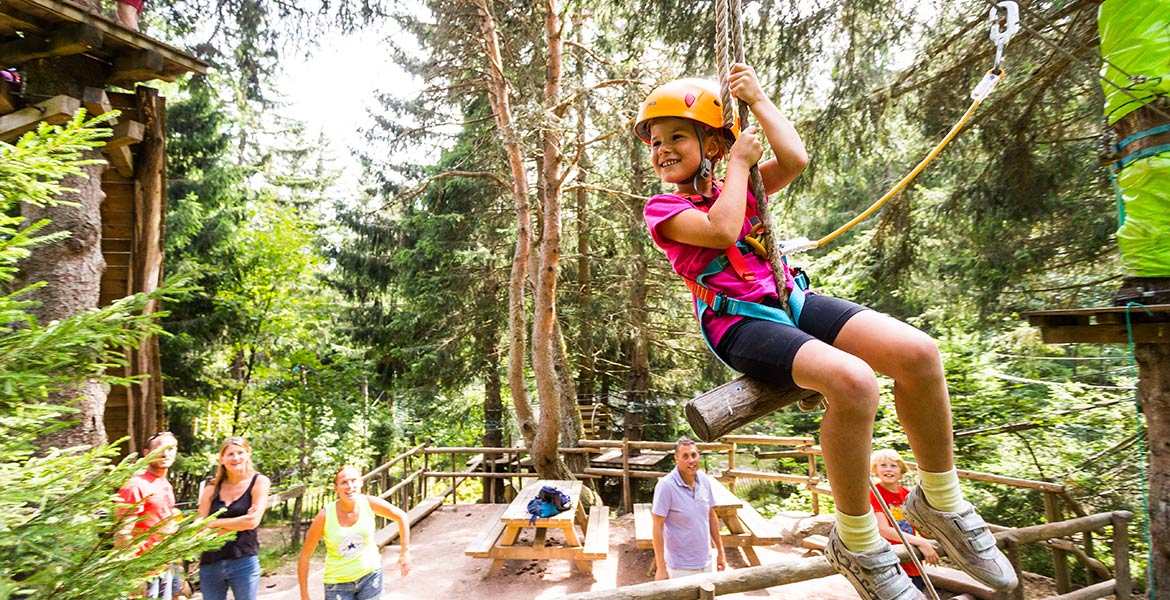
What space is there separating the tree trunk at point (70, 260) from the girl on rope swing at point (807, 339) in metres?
3.97

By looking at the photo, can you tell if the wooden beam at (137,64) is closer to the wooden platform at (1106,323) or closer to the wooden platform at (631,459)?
the wooden platform at (1106,323)

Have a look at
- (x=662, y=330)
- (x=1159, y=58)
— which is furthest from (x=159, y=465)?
(x=662, y=330)

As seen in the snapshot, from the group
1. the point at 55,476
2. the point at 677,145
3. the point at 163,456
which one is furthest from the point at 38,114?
the point at 677,145

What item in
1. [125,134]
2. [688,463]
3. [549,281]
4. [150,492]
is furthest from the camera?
[549,281]

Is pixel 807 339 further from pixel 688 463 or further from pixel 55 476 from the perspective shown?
pixel 688 463

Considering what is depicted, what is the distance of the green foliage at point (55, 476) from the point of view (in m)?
1.65

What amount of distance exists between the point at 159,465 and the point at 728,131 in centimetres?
435

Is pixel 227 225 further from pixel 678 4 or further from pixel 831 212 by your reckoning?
pixel 831 212

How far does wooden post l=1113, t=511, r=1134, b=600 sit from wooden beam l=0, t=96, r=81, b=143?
8.38 metres

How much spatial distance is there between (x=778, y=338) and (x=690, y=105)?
81cm

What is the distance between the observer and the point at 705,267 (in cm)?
188

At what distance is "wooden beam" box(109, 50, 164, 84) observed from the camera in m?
4.43

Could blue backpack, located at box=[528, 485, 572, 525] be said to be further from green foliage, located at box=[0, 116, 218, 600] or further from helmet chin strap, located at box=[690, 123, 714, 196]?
helmet chin strap, located at box=[690, 123, 714, 196]

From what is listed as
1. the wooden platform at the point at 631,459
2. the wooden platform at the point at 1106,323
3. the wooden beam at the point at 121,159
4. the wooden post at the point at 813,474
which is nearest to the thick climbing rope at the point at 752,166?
the wooden platform at the point at 1106,323
